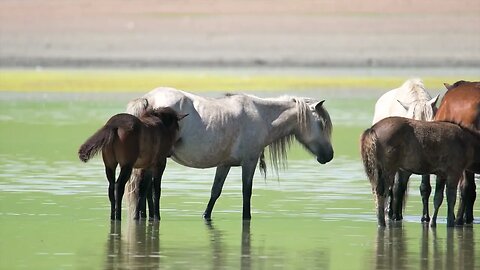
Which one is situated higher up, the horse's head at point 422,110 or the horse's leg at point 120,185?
the horse's head at point 422,110

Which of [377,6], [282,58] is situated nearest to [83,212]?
[282,58]

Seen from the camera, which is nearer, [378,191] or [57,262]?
[57,262]

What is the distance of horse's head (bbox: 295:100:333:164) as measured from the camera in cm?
1517

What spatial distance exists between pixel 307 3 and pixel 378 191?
62.7m

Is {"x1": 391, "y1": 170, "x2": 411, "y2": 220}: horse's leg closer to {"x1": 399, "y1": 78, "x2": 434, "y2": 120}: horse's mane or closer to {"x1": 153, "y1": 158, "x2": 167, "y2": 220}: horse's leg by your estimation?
{"x1": 399, "y1": 78, "x2": 434, "y2": 120}: horse's mane

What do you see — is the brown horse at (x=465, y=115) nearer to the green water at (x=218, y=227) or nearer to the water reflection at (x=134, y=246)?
the green water at (x=218, y=227)

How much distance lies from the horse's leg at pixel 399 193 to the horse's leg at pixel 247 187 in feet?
Result: 4.92

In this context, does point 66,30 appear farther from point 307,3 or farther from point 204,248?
point 204,248

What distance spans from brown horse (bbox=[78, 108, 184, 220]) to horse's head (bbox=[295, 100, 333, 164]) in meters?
1.62

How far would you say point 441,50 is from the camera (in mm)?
58000

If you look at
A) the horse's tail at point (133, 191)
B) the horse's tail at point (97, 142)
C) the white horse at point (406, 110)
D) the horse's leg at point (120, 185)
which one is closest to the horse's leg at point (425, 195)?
the white horse at point (406, 110)

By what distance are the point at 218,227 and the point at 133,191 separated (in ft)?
Answer: 3.63

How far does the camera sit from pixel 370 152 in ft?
44.3

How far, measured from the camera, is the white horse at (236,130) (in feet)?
47.8
